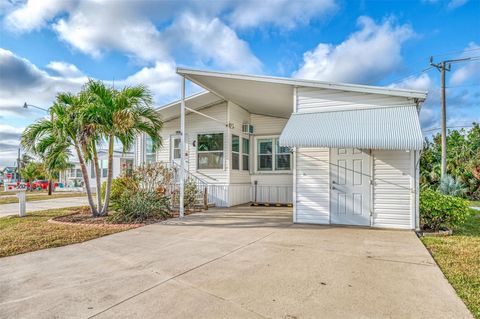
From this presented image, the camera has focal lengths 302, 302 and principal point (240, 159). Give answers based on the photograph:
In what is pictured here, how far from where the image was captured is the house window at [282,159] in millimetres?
13789

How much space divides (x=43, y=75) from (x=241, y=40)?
1035cm

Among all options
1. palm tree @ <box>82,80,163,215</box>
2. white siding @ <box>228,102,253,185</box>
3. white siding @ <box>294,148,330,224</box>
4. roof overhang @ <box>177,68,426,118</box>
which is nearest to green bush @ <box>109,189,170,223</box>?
palm tree @ <box>82,80,163,215</box>

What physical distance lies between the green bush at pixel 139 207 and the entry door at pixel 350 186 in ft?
17.5

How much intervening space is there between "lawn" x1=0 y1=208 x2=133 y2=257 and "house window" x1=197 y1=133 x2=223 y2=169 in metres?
5.37

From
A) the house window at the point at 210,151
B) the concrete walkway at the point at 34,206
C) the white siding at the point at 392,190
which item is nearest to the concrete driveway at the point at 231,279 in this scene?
the white siding at the point at 392,190

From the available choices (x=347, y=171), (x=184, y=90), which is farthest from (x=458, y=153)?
(x=184, y=90)

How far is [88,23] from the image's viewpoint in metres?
9.70

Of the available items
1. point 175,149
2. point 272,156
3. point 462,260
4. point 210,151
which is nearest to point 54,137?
point 175,149

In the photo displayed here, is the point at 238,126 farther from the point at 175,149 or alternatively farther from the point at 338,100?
the point at 338,100

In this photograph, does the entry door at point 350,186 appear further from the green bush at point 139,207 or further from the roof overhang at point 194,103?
the roof overhang at point 194,103

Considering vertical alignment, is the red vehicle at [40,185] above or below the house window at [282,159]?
below

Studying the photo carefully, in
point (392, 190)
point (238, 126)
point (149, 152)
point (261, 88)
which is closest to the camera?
point (392, 190)

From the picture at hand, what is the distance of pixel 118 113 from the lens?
30.5 ft

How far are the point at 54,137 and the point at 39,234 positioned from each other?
358cm
